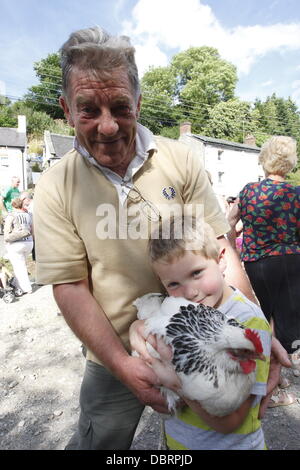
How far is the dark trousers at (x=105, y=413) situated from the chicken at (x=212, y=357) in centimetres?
74

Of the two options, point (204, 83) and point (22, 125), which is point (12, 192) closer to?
point (22, 125)

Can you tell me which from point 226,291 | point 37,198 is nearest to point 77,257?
point 37,198

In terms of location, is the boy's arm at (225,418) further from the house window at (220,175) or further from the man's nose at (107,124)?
the house window at (220,175)

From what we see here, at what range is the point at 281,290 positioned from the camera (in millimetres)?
3367

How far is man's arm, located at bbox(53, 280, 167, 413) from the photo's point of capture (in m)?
1.50

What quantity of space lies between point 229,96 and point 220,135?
10.6 metres

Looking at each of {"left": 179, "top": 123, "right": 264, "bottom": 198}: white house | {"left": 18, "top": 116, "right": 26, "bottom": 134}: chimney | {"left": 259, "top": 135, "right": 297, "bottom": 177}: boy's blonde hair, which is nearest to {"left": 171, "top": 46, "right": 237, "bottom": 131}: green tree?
{"left": 179, "top": 123, "right": 264, "bottom": 198}: white house

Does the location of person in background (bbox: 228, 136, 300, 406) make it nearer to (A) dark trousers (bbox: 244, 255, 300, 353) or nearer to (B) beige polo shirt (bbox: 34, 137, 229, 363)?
(A) dark trousers (bbox: 244, 255, 300, 353)

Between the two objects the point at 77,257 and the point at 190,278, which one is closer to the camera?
the point at 190,278

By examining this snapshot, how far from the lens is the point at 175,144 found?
1868 millimetres

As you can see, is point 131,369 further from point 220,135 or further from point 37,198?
point 220,135

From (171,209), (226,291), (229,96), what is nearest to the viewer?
(226,291)
